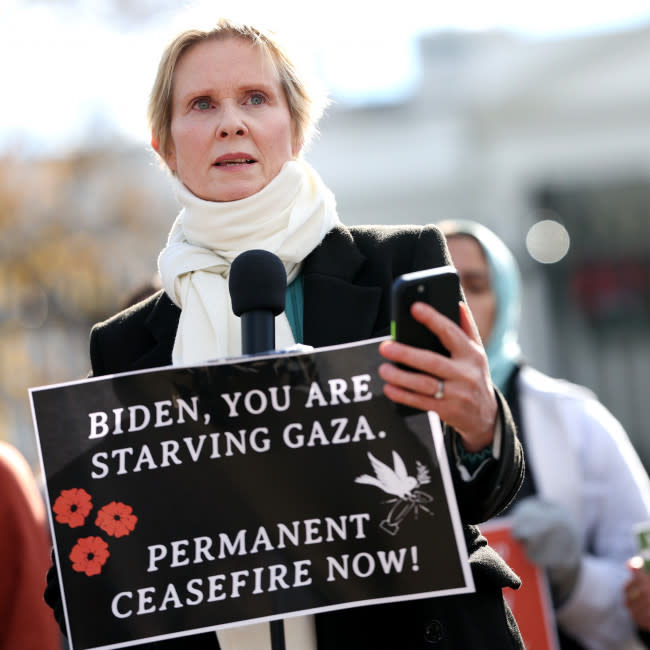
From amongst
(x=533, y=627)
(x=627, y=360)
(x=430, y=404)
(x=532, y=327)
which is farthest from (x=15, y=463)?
(x=627, y=360)

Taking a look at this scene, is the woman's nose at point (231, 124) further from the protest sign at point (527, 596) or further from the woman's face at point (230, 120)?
the protest sign at point (527, 596)

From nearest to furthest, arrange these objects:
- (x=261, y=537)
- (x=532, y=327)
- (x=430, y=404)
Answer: (x=430, y=404) → (x=261, y=537) → (x=532, y=327)

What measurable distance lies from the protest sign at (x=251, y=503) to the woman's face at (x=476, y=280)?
7.51ft

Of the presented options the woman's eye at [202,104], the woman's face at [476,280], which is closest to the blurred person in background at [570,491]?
the woman's face at [476,280]

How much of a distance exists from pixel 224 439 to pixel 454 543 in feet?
1.46

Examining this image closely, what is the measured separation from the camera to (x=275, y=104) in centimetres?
242

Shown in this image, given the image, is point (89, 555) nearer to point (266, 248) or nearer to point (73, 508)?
point (73, 508)

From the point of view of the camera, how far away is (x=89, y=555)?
2.03 meters

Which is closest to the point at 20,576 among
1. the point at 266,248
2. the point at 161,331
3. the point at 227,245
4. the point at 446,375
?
the point at 161,331

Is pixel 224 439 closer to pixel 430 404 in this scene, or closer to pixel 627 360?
pixel 430 404

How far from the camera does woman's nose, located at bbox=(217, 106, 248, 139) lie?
2.33 metres

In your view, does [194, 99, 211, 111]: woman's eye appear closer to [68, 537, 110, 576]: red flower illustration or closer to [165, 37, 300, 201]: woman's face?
[165, 37, 300, 201]: woman's face

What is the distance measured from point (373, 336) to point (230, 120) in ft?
1.76

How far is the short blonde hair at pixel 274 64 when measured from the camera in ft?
7.92
